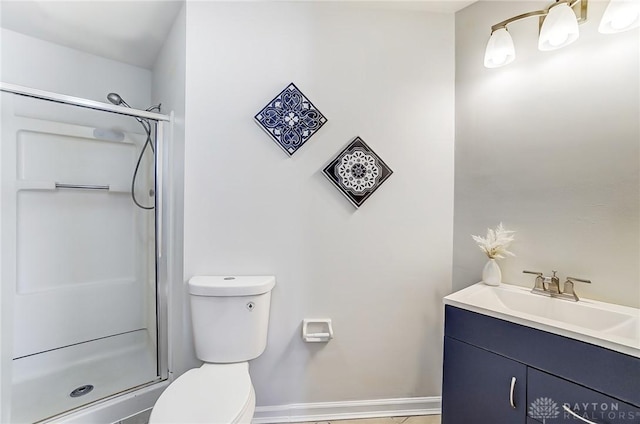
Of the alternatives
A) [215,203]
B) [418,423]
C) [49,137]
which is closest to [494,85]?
[215,203]

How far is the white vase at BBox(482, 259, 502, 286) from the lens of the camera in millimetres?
1396

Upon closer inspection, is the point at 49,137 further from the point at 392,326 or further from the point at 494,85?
the point at 494,85

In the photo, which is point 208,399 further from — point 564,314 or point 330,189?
point 564,314

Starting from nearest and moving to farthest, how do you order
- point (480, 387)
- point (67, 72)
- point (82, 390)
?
point (480, 387)
point (82, 390)
point (67, 72)

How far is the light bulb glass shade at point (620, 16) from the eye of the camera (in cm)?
100

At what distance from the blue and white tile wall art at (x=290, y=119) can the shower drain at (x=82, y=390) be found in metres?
1.69

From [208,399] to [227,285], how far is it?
46cm

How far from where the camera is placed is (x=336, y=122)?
61.9 inches

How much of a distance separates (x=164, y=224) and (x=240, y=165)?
638 millimetres

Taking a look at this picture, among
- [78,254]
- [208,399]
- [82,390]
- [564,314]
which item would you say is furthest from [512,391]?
[78,254]

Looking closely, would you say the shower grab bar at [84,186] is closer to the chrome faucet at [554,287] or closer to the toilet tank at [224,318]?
the toilet tank at [224,318]

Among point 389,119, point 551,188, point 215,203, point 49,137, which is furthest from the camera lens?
point 49,137

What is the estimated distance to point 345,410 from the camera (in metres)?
1.59

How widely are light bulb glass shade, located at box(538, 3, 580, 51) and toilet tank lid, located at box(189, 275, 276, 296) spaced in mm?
1677
